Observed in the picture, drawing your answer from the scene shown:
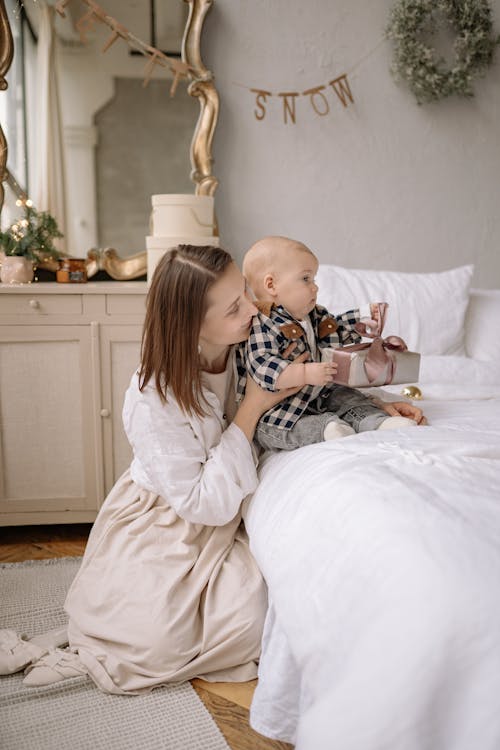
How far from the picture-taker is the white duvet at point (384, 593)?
2.64 feet

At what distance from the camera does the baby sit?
1.45 metres

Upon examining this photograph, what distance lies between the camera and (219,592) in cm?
148

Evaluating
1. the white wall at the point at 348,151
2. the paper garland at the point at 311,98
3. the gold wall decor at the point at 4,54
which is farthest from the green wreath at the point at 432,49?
the gold wall decor at the point at 4,54

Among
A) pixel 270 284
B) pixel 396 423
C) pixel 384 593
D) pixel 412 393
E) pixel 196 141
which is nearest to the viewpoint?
pixel 384 593

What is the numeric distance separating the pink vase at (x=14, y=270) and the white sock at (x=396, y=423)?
1554 millimetres

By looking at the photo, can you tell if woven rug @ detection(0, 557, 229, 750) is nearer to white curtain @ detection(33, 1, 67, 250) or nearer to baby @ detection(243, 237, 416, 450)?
baby @ detection(243, 237, 416, 450)

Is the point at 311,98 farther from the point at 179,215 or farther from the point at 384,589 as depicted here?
the point at 384,589

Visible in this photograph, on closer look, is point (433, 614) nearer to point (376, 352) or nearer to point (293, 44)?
point (376, 352)

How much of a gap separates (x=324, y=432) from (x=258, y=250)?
484 millimetres

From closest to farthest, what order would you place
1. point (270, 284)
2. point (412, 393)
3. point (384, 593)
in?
point (384, 593)
point (270, 284)
point (412, 393)

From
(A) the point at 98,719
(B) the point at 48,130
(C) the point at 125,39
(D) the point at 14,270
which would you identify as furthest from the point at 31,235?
(A) the point at 98,719

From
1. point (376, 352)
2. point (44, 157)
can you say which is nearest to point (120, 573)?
point (376, 352)

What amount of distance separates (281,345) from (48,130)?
157cm

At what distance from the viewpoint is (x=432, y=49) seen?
2.71m
